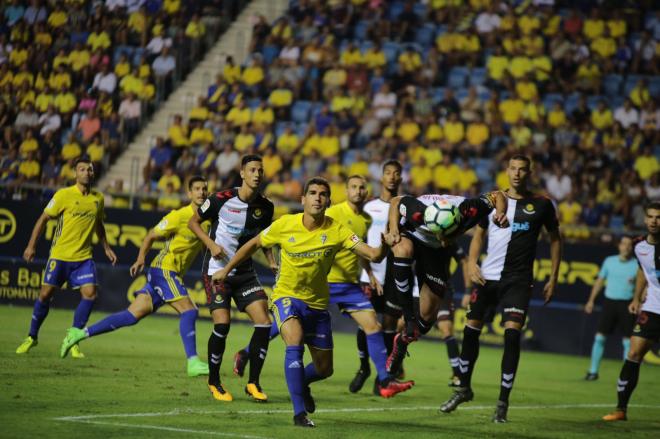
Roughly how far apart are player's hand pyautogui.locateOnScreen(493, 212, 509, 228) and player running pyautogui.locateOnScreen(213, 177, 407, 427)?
187 centimetres

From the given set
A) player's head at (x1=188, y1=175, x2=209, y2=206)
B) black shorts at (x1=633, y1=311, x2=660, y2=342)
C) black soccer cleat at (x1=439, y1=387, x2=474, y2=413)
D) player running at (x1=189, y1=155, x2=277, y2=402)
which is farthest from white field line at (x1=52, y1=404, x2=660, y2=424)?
player's head at (x1=188, y1=175, x2=209, y2=206)

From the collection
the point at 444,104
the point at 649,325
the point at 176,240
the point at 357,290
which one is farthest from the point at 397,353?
the point at 444,104

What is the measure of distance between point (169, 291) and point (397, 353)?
125 inches

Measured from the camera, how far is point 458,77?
84.5 feet

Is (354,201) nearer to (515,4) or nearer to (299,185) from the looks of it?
(299,185)

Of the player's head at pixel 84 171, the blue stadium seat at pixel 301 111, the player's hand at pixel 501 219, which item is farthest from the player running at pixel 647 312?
the blue stadium seat at pixel 301 111

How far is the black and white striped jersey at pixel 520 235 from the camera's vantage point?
1129 centimetres

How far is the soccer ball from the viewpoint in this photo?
10.7 meters

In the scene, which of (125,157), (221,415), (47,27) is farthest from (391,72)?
(221,415)

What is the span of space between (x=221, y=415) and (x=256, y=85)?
17597 millimetres

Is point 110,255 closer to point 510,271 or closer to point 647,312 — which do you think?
point 510,271

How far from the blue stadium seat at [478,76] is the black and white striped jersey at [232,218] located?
14.7 m

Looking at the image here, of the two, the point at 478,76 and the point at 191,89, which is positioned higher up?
the point at 478,76

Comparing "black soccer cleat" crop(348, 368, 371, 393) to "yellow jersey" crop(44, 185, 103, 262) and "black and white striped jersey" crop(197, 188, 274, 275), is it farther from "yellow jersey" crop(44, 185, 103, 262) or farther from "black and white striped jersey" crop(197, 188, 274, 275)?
"yellow jersey" crop(44, 185, 103, 262)
